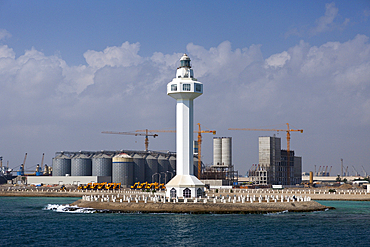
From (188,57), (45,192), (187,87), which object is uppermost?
(188,57)

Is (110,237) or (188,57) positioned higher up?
(188,57)

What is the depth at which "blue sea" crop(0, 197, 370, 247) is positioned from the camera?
58.7m

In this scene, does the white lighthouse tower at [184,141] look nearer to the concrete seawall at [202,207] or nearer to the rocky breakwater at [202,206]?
the rocky breakwater at [202,206]

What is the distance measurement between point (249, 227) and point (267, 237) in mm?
7882

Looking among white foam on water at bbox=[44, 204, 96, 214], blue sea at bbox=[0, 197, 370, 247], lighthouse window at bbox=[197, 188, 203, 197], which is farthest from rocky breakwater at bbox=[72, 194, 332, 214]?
lighthouse window at bbox=[197, 188, 203, 197]

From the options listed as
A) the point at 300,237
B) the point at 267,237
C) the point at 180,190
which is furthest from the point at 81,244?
the point at 180,190

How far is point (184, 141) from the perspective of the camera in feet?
312

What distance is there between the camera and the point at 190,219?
7762 cm

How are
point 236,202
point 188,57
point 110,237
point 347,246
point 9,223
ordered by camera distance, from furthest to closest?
point 188,57 → point 236,202 → point 9,223 → point 110,237 → point 347,246

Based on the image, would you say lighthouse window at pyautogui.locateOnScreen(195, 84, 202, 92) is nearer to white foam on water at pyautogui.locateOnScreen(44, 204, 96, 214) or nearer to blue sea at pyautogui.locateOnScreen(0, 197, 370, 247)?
blue sea at pyautogui.locateOnScreen(0, 197, 370, 247)

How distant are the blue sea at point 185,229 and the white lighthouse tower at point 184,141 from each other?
11.4 meters

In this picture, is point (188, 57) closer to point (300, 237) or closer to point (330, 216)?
point (330, 216)

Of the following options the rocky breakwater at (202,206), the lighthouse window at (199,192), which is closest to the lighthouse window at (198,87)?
the lighthouse window at (199,192)

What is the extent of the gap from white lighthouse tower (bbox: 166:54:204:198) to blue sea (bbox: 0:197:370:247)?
1136cm
